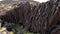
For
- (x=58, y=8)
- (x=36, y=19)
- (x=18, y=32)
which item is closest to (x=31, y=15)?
(x=36, y=19)

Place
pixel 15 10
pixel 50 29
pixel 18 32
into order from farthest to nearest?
pixel 15 10 < pixel 18 32 < pixel 50 29

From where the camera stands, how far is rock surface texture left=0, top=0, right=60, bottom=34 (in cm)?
270

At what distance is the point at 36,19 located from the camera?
9.55 feet

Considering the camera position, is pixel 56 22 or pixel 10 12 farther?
pixel 10 12

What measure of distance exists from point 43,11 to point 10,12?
2.36 feet

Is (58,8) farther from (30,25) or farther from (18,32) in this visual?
(18,32)

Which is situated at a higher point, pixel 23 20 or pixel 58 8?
pixel 58 8

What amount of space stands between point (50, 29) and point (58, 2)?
0.48 m

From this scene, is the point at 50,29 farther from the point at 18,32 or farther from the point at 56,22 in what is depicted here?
the point at 18,32

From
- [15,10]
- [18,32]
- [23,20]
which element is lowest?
[18,32]

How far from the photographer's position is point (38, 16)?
2.89m

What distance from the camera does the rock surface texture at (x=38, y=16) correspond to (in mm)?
2697

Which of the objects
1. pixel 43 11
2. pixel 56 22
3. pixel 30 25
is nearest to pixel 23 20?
pixel 30 25

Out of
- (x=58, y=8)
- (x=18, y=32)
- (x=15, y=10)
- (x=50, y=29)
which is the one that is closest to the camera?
(x=58, y=8)
